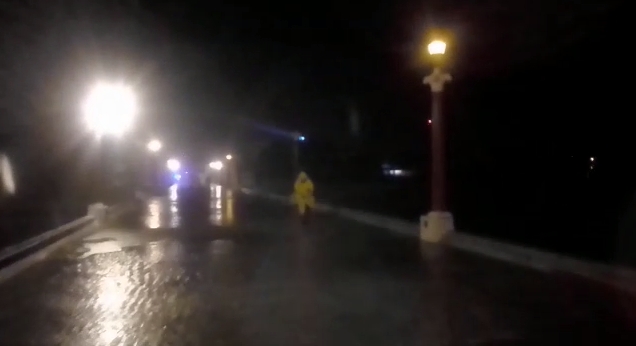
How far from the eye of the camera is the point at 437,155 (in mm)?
18828

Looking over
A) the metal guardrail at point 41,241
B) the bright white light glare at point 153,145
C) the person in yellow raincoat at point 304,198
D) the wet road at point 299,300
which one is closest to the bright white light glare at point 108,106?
the metal guardrail at point 41,241

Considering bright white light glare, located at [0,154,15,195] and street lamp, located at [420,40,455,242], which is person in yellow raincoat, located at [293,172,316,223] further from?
bright white light glare, located at [0,154,15,195]

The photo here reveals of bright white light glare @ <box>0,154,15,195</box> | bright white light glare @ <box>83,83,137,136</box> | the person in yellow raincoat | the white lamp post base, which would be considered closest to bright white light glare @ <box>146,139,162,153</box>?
bright white light glare @ <box>0,154,15,195</box>

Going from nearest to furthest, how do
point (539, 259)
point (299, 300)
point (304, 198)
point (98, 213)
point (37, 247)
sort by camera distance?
point (299, 300), point (539, 259), point (37, 247), point (98, 213), point (304, 198)

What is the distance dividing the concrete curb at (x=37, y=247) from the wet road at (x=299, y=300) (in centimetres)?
31

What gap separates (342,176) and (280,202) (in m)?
20.1

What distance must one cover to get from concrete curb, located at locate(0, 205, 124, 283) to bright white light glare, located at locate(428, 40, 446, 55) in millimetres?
9236

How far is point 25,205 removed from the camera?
33.5m

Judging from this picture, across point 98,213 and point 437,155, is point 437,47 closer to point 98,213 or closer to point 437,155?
point 437,155

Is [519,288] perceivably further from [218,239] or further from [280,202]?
[280,202]

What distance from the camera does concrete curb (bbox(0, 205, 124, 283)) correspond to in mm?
14893

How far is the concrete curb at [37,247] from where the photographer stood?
48.9ft

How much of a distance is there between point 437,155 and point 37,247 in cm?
894

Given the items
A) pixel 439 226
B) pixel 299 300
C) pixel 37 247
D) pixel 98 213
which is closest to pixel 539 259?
pixel 439 226
